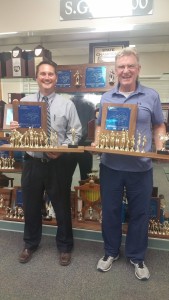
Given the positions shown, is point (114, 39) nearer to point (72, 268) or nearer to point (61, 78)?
point (61, 78)

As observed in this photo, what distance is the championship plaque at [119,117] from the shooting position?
1501 mm

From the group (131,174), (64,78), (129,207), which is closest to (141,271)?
(129,207)

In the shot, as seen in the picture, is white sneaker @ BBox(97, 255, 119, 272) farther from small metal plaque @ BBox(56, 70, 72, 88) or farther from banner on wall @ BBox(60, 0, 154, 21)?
banner on wall @ BBox(60, 0, 154, 21)

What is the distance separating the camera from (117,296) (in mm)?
1590

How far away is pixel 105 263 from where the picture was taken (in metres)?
1.83

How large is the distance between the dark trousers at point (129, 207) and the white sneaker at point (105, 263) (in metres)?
0.04

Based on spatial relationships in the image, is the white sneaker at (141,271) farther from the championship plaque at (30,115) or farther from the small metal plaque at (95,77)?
the small metal plaque at (95,77)

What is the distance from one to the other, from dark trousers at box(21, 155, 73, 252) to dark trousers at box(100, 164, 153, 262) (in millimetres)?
296

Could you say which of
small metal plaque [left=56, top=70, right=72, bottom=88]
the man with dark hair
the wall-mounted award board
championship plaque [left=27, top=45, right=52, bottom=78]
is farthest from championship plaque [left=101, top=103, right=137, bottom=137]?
championship plaque [left=27, top=45, right=52, bottom=78]

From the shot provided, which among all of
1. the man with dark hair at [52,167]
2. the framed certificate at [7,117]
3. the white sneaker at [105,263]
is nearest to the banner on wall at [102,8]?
the man with dark hair at [52,167]

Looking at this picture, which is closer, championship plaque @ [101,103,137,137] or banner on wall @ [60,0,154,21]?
championship plaque @ [101,103,137,137]

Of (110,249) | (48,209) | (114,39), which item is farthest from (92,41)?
(110,249)

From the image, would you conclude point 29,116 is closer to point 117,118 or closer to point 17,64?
point 117,118

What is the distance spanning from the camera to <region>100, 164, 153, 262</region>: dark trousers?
1648mm
